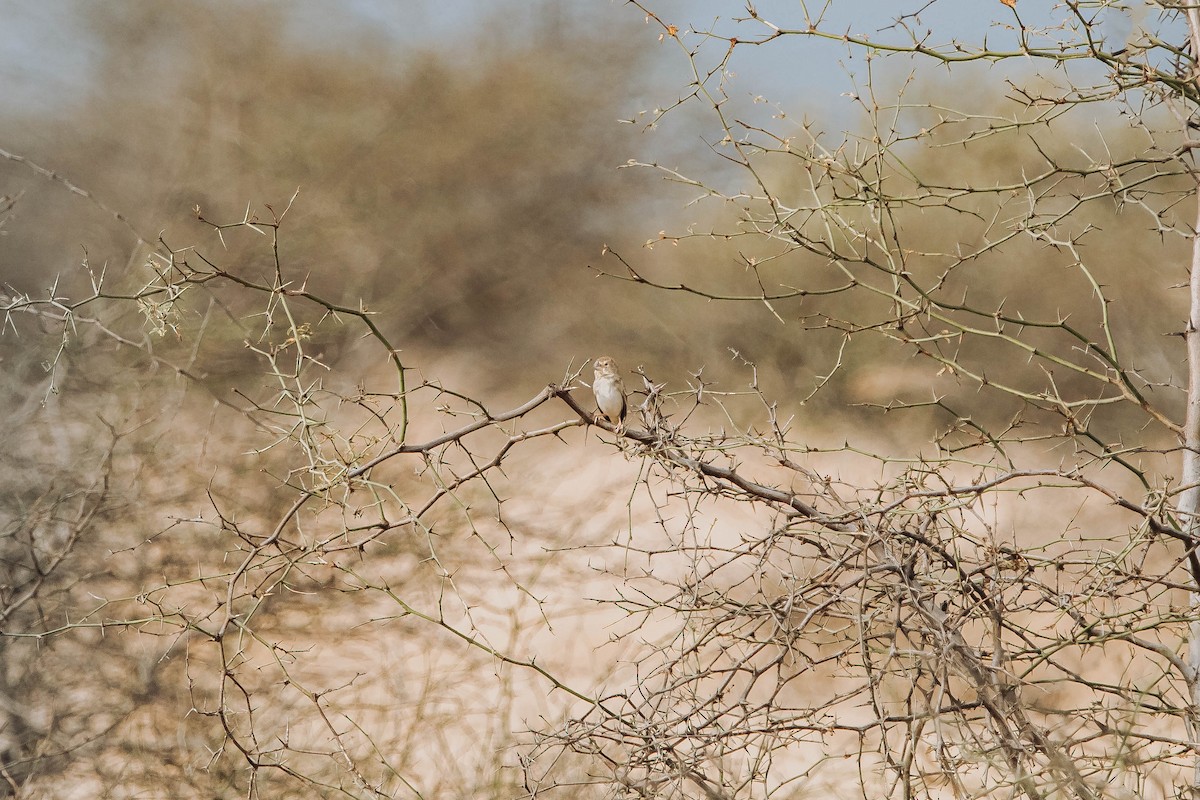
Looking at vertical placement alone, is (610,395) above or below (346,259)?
below

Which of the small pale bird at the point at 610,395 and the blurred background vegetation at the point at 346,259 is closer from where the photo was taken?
the small pale bird at the point at 610,395

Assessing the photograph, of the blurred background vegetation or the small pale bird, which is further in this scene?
the blurred background vegetation

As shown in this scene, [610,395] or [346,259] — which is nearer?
[610,395]

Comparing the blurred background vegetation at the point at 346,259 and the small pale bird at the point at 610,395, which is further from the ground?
the blurred background vegetation at the point at 346,259

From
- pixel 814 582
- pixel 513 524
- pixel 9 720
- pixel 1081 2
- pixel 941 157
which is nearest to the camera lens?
pixel 814 582

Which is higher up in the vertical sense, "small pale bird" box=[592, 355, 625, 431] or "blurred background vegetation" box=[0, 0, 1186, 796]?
"blurred background vegetation" box=[0, 0, 1186, 796]

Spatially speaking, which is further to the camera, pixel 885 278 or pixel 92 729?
pixel 885 278

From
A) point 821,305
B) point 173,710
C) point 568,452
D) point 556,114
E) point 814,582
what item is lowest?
point 814,582

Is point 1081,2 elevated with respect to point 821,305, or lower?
lower

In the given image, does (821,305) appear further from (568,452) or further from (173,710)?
(173,710)

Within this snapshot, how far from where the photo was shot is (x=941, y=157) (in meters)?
2.31

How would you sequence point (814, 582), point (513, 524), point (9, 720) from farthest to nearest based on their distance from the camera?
point (513, 524), point (9, 720), point (814, 582)

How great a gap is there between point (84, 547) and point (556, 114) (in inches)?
56.5

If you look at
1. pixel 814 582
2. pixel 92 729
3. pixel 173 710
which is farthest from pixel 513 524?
pixel 814 582
